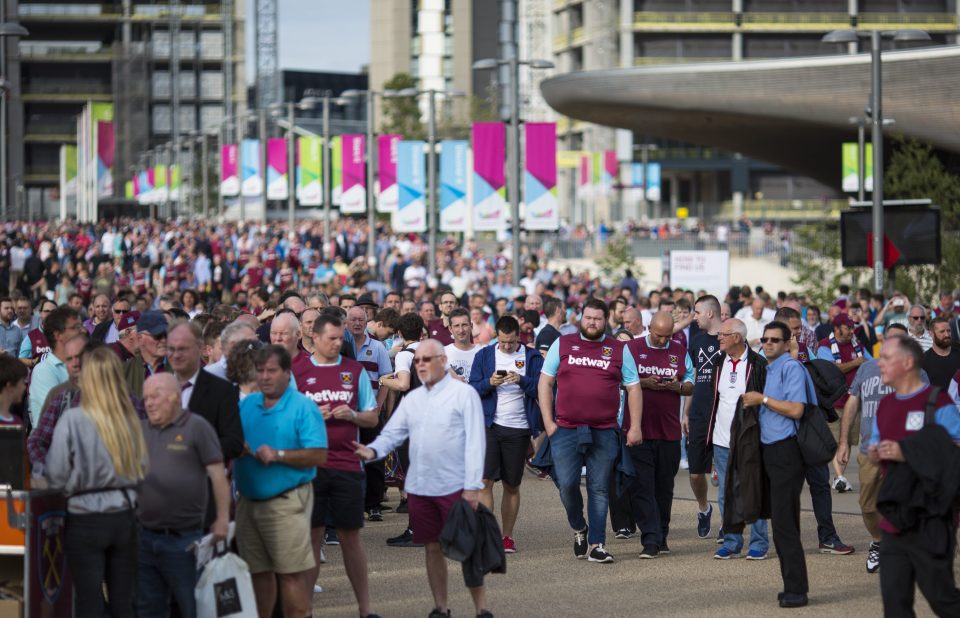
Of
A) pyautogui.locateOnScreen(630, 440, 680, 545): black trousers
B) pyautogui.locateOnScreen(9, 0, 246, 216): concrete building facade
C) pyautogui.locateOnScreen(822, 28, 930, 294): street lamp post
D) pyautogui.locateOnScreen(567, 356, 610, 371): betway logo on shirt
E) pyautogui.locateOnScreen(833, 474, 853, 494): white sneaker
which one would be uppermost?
pyautogui.locateOnScreen(9, 0, 246, 216): concrete building facade

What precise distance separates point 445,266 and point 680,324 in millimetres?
22100

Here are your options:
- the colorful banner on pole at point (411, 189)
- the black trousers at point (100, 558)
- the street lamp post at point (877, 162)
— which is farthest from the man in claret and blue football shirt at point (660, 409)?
the colorful banner on pole at point (411, 189)

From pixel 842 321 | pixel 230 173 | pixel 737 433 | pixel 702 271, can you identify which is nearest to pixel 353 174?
pixel 702 271

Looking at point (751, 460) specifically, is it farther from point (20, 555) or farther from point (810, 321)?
point (810, 321)

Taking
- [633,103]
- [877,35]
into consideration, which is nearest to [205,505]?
[877,35]

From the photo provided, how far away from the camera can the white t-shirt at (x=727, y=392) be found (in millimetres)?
12033

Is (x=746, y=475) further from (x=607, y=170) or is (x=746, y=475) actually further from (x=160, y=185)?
(x=160, y=185)

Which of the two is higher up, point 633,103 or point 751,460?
point 633,103

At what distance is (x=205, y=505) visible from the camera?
27.2ft

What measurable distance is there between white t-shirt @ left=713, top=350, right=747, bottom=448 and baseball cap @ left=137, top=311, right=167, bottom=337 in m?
4.33

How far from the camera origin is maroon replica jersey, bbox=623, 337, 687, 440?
12805 mm

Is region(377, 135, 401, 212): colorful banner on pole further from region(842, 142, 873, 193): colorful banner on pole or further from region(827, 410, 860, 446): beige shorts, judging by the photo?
region(827, 410, 860, 446): beige shorts

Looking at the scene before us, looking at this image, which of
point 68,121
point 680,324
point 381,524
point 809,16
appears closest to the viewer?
point 381,524

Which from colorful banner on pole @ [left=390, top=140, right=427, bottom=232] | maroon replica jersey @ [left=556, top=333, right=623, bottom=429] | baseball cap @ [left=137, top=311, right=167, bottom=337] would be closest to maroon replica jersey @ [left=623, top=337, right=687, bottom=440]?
maroon replica jersey @ [left=556, top=333, right=623, bottom=429]
